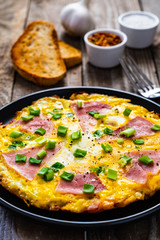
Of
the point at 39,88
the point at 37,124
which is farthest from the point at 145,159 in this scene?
the point at 39,88

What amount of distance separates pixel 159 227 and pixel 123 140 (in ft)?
3.20

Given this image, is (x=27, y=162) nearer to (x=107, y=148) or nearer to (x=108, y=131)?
(x=107, y=148)

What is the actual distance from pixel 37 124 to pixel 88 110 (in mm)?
686

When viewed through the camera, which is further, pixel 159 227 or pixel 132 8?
pixel 132 8

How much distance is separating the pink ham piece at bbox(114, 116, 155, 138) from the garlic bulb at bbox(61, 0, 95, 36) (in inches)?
123

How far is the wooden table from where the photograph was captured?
310cm

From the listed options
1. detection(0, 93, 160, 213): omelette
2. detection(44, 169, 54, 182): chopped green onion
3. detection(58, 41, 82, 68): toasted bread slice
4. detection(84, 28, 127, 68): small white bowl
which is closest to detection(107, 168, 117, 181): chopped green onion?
detection(0, 93, 160, 213): omelette

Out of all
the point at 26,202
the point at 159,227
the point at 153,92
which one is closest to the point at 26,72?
the point at 153,92

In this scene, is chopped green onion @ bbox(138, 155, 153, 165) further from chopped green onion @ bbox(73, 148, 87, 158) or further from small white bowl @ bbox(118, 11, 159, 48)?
small white bowl @ bbox(118, 11, 159, 48)

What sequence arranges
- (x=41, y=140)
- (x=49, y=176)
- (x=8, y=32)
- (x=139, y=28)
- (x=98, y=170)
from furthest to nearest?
(x=8, y=32) < (x=139, y=28) < (x=41, y=140) < (x=98, y=170) < (x=49, y=176)

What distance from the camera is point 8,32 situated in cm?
673

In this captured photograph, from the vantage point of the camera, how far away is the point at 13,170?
10.5 feet

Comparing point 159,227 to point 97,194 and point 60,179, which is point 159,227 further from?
point 60,179

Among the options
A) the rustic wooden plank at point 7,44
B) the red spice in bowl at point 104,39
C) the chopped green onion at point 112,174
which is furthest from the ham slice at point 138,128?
the red spice in bowl at point 104,39
